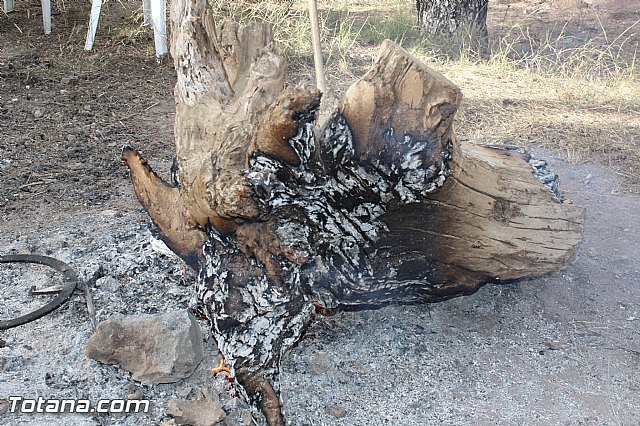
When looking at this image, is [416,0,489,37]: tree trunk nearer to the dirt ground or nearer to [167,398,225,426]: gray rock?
the dirt ground

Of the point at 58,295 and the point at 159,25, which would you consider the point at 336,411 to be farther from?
the point at 159,25

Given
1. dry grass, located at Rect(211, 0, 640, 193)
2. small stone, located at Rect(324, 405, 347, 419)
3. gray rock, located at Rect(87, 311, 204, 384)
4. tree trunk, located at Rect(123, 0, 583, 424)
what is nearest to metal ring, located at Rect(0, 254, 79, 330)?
gray rock, located at Rect(87, 311, 204, 384)

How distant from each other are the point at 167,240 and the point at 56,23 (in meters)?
4.88

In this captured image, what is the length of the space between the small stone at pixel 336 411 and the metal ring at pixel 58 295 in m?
1.18

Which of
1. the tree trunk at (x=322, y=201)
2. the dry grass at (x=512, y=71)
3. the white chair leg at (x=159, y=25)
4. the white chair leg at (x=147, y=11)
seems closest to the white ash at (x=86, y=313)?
the tree trunk at (x=322, y=201)

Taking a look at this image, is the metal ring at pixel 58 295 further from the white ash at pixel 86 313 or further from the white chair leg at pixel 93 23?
the white chair leg at pixel 93 23

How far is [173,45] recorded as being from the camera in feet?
9.20

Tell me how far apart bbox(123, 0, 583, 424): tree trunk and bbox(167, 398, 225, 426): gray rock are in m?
0.13

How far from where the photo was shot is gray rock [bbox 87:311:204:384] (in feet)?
8.05

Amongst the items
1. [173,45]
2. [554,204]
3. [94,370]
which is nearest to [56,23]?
[173,45]

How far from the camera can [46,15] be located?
6.48m

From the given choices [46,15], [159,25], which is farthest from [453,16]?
[46,15]

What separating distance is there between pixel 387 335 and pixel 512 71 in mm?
3510

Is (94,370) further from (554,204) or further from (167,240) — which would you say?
(554,204)
